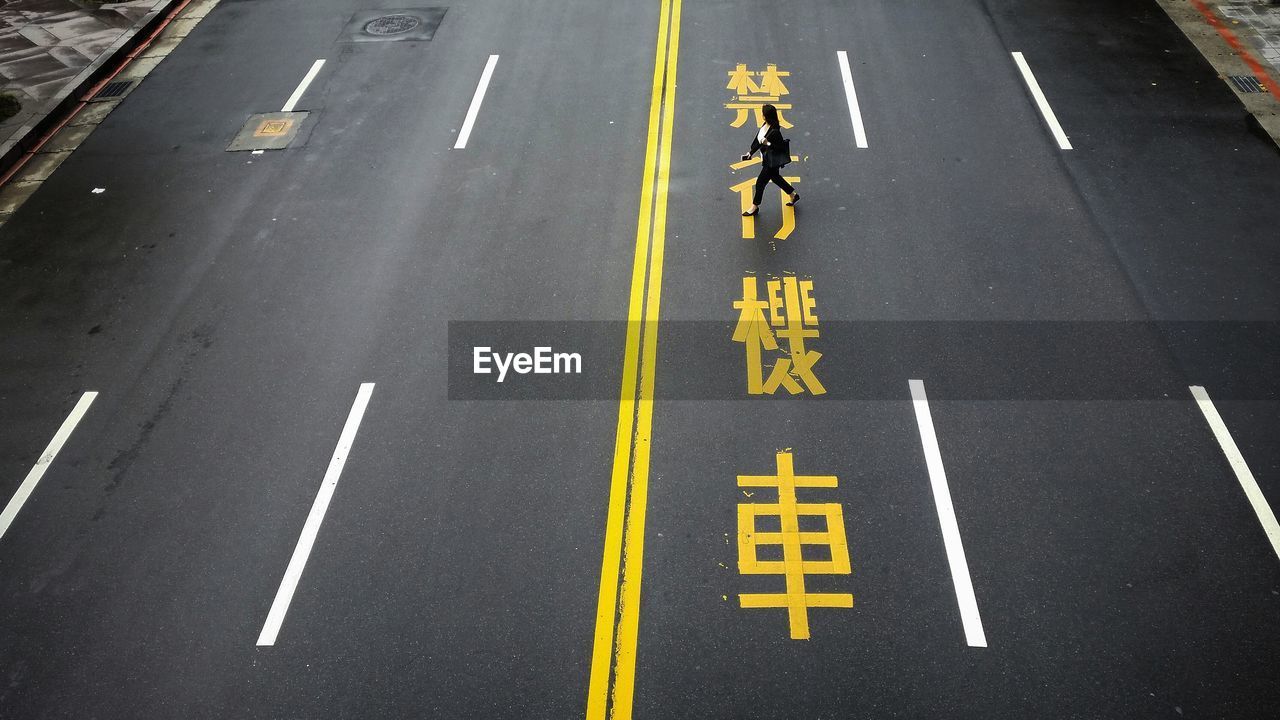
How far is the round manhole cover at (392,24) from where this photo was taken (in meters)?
14.1

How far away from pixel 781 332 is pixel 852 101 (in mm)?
5154

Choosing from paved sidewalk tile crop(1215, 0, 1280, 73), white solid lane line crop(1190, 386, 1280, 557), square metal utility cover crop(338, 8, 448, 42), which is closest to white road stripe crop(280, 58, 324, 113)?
square metal utility cover crop(338, 8, 448, 42)

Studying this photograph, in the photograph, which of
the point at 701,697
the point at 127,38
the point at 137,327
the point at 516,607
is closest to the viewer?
the point at 701,697

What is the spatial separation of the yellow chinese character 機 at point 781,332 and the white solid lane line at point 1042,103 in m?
4.75

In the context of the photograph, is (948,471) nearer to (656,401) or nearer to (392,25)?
(656,401)

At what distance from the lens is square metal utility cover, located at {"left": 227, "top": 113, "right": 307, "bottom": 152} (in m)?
11.5

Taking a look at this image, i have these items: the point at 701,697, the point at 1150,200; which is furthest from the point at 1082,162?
the point at 701,697

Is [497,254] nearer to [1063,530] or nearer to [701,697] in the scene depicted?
[701,697]

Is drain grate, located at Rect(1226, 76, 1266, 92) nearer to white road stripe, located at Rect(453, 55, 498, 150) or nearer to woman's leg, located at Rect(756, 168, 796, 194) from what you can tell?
woman's leg, located at Rect(756, 168, 796, 194)

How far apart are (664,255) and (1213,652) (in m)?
6.20

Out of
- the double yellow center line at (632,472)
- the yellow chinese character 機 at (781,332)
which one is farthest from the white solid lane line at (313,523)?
the yellow chinese character 機 at (781,332)

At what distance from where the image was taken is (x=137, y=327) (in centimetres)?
884

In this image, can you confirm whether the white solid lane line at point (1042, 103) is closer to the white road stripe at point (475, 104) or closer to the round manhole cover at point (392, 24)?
the white road stripe at point (475, 104)

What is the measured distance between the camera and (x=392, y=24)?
1430 cm
